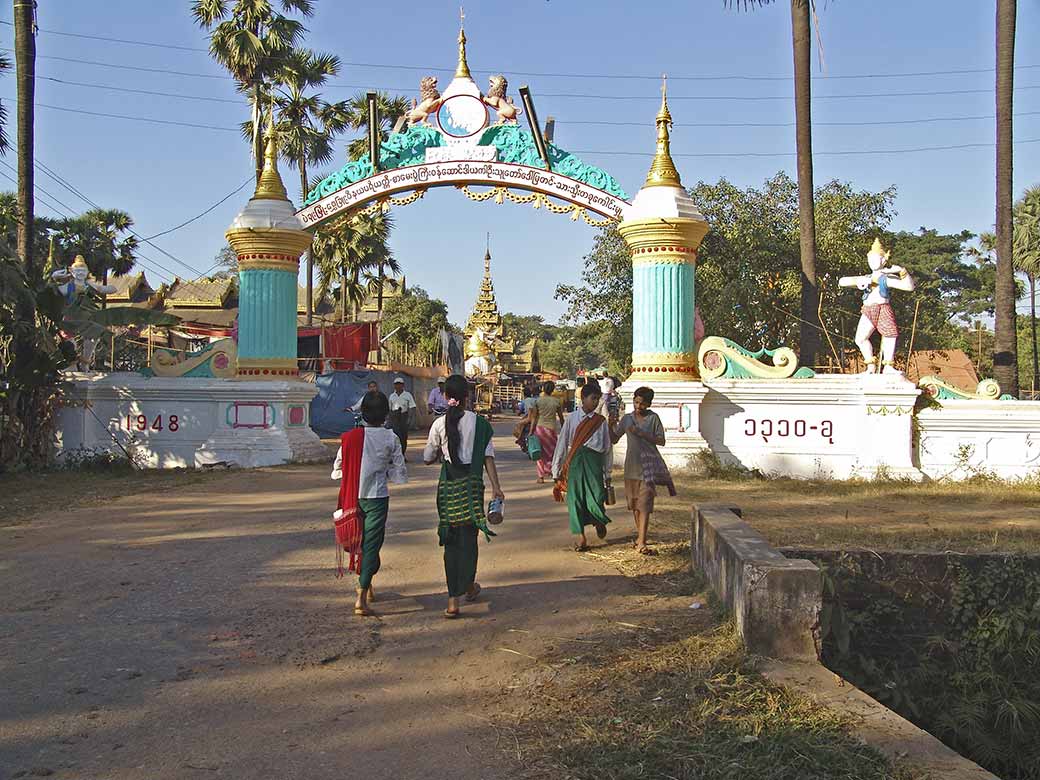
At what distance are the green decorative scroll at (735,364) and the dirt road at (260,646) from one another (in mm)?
4933

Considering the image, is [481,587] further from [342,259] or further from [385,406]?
[342,259]

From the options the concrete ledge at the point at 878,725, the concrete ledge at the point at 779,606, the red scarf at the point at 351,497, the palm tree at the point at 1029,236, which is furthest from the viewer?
the palm tree at the point at 1029,236

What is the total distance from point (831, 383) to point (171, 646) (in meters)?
10.1

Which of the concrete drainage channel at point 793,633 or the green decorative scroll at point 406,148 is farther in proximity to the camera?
the green decorative scroll at point 406,148

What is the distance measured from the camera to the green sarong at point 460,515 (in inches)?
227

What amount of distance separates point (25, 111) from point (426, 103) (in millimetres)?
6685

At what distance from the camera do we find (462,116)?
582 inches

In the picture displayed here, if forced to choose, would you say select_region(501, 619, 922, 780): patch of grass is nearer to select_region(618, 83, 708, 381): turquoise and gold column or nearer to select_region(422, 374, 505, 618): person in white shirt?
select_region(422, 374, 505, 618): person in white shirt

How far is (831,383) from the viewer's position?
1262 centimetres

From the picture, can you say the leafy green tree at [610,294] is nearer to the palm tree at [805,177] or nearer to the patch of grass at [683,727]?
the palm tree at [805,177]

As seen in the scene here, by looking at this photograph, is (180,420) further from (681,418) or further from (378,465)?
(378,465)

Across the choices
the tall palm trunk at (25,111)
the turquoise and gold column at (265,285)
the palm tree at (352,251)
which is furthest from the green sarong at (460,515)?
the palm tree at (352,251)

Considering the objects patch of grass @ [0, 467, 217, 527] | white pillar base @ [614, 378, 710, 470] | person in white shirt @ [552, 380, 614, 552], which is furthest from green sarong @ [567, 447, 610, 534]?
patch of grass @ [0, 467, 217, 527]

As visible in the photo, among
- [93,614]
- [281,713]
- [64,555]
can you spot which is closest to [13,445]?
[64,555]
